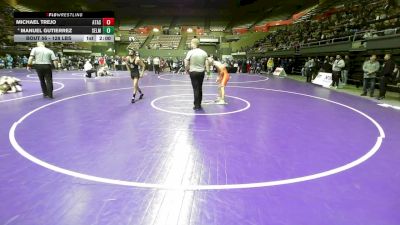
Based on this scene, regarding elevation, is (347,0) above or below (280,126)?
above

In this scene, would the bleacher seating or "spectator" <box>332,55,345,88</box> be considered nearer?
"spectator" <box>332,55,345,88</box>

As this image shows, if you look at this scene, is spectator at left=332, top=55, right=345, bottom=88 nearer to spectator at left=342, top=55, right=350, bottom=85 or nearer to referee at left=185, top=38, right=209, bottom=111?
spectator at left=342, top=55, right=350, bottom=85

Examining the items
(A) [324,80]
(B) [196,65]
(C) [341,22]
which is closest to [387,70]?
(A) [324,80]

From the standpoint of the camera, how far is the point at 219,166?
4215mm

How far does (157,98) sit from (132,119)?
3582 mm

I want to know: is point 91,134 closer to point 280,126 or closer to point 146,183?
point 146,183

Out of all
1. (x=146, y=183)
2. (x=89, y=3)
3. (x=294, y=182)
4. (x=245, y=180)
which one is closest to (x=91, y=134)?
(x=146, y=183)

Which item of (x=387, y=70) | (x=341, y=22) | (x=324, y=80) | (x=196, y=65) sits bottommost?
(x=324, y=80)
